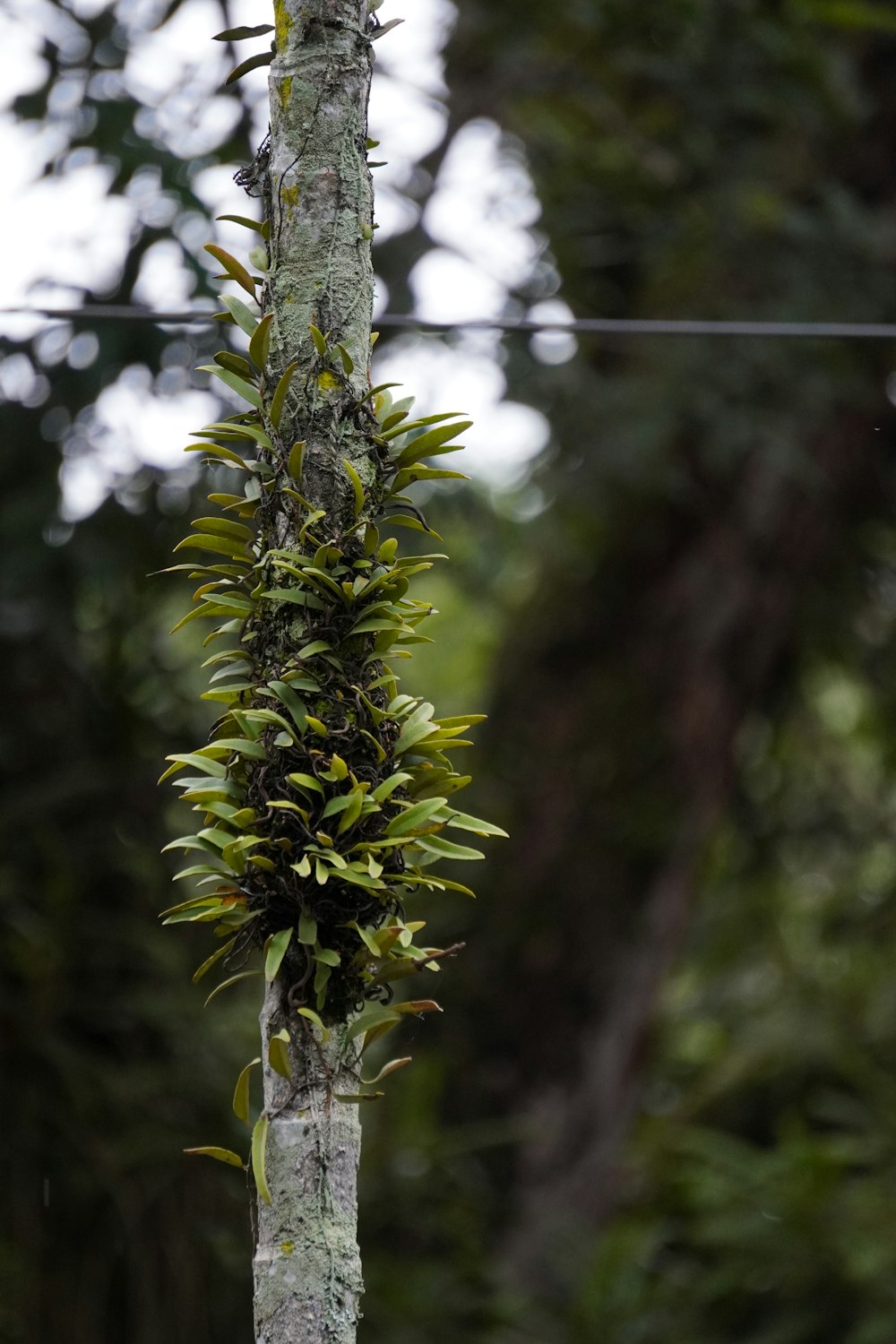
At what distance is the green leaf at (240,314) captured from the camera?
855 millimetres

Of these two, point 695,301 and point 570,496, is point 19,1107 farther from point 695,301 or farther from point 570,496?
point 695,301

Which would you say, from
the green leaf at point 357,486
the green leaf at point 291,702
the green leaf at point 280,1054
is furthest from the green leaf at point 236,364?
the green leaf at point 280,1054

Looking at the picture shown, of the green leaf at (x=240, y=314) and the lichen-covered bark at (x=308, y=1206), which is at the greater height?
the green leaf at (x=240, y=314)

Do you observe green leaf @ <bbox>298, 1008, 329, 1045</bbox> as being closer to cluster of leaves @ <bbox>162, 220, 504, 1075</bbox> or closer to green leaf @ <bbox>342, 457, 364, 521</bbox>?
cluster of leaves @ <bbox>162, 220, 504, 1075</bbox>

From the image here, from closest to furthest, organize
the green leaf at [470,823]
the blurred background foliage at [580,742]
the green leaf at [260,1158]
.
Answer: the green leaf at [260,1158]
the green leaf at [470,823]
the blurred background foliage at [580,742]

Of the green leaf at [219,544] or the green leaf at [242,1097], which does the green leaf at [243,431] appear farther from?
the green leaf at [242,1097]

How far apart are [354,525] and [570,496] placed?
288 cm

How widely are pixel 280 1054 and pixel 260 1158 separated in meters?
0.06

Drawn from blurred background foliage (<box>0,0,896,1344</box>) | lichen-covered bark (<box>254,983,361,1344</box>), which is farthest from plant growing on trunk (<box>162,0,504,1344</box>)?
blurred background foliage (<box>0,0,896,1344</box>)

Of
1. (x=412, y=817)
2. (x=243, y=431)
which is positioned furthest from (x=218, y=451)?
(x=412, y=817)

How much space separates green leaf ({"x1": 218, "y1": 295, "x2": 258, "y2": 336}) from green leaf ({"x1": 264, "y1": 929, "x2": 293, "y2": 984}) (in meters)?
0.39

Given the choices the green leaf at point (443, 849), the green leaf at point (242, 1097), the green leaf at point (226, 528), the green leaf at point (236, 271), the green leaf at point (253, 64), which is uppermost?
the green leaf at point (253, 64)

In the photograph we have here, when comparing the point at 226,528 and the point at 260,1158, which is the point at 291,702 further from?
the point at 260,1158

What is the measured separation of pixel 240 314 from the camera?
2.81 ft
